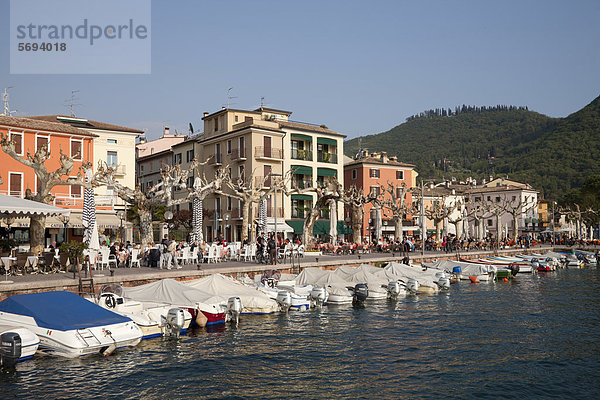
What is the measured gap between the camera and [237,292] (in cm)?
2377

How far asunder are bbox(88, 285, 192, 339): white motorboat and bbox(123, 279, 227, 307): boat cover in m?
1.01

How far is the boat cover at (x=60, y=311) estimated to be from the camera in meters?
16.3

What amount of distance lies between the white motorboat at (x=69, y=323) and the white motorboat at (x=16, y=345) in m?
0.32

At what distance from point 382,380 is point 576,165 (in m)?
126

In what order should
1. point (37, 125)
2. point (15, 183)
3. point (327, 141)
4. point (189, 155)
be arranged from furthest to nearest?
point (189, 155) < point (327, 141) < point (37, 125) < point (15, 183)

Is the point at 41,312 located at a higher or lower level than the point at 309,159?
lower

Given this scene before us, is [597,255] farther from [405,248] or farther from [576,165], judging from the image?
[576,165]

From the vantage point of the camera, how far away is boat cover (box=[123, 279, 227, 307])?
68.5 feet

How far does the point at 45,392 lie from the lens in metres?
13.6

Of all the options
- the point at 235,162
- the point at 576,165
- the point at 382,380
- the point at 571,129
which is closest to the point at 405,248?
the point at 235,162

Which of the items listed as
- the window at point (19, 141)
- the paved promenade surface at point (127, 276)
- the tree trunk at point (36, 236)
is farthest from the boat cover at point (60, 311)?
the window at point (19, 141)

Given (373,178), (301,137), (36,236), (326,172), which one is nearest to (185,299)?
(36,236)

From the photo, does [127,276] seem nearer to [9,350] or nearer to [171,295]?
[171,295]

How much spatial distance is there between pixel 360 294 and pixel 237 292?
7.36m
